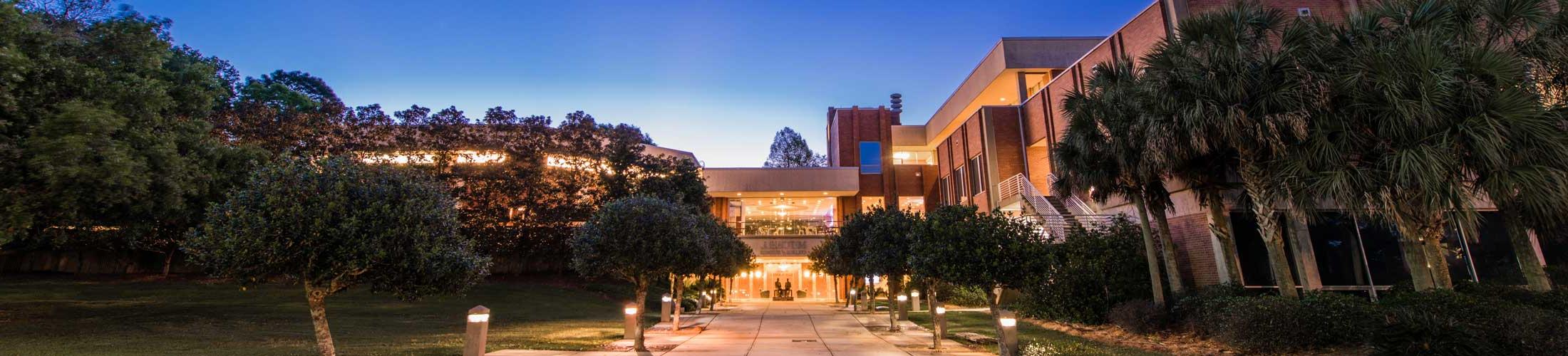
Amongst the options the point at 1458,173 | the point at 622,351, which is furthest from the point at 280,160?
the point at 1458,173

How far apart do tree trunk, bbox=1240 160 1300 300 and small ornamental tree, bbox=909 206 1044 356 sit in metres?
6.32

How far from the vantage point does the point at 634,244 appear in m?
14.8

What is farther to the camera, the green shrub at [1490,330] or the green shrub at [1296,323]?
the green shrub at [1296,323]

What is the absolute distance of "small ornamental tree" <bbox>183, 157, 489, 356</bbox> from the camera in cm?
851

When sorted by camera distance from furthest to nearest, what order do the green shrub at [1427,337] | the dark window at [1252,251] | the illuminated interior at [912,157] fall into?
the illuminated interior at [912,157]
the dark window at [1252,251]
the green shrub at [1427,337]

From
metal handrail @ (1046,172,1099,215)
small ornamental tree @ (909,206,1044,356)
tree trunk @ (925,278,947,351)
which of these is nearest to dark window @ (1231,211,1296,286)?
metal handrail @ (1046,172,1099,215)

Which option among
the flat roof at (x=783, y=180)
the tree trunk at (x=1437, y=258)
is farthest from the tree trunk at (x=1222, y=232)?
the flat roof at (x=783, y=180)

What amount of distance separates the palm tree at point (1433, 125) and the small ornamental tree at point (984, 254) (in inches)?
243

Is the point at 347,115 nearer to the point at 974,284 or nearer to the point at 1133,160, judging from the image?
the point at 974,284

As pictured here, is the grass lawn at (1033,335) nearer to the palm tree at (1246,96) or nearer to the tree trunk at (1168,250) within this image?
the tree trunk at (1168,250)

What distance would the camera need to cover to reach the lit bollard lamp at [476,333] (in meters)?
9.23

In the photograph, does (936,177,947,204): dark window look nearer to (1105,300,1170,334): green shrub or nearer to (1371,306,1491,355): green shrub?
(1105,300,1170,334): green shrub

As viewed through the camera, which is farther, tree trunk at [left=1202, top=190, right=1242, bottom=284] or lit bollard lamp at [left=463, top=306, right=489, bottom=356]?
tree trunk at [left=1202, top=190, right=1242, bottom=284]

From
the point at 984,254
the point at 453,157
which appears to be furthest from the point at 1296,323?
the point at 453,157
